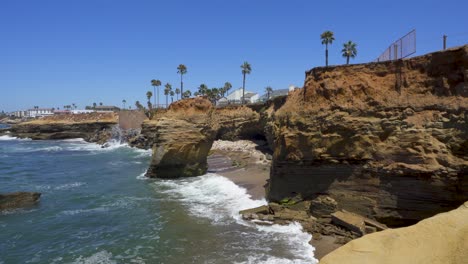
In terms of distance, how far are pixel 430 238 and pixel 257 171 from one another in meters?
28.0

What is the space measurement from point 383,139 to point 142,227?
1359cm

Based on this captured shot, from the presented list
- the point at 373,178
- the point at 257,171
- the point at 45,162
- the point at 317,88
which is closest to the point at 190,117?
the point at 257,171

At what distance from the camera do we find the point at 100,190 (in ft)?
96.6

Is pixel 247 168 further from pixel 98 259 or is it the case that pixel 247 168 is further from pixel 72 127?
pixel 72 127

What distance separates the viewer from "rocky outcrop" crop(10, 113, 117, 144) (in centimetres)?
9094

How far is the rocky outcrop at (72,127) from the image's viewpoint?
9094cm

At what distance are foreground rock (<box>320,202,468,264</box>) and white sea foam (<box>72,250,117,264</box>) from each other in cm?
1154

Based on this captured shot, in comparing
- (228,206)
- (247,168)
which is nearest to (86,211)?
(228,206)

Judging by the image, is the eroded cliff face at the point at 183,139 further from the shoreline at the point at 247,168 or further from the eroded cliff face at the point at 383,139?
the eroded cliff face at the point at 383,139

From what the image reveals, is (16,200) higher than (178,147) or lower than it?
lower

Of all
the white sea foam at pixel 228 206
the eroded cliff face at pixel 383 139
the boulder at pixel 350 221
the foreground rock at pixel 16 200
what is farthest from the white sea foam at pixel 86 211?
the boulder at pixel 350 221

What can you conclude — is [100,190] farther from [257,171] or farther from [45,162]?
[45,162]

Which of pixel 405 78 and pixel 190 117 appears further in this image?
pixel 190 117

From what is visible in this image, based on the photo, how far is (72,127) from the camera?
93188 millimetres
